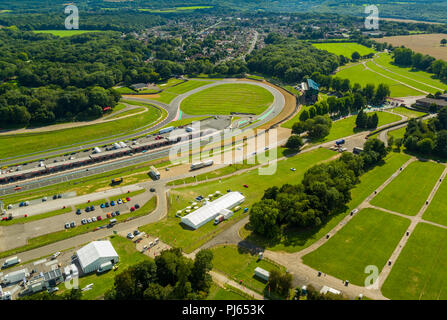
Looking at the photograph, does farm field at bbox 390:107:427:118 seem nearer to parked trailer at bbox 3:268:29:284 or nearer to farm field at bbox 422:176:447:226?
farm field at bbox 422:176:447:226

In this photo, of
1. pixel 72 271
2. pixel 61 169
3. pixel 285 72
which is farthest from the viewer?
pixel 285 72

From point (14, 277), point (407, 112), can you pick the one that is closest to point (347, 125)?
point (407, 112)

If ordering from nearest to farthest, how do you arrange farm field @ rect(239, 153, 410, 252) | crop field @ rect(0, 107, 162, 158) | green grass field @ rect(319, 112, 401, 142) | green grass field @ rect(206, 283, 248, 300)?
green grass field @ rect(206, 283, 248, 300) < farm field @ rect(239, 153, 410, 252) < crop field @ rect(0, 107, 162, 158) < green grass field @ rect(319, 112, 401, 142)

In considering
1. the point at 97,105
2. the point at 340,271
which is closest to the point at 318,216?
the point at 340,271

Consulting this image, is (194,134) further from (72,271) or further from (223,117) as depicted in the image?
(72,271)

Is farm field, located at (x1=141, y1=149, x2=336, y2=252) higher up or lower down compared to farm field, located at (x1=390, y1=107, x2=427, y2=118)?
lower down

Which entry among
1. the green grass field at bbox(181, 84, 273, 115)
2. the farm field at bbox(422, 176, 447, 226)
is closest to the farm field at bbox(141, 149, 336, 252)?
the farm field at bbox(422, 176, 447, 226)

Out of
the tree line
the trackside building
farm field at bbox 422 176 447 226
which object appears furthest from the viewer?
farm field at bbox 422 176 447 226
